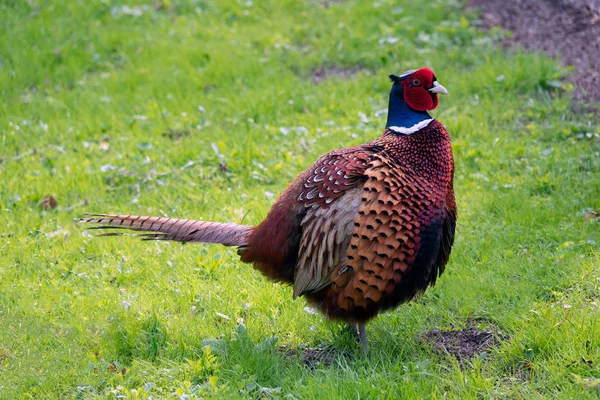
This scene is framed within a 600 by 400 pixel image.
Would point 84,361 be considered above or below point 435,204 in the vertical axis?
below

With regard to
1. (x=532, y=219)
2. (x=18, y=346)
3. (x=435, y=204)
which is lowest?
(x=18, y=346)

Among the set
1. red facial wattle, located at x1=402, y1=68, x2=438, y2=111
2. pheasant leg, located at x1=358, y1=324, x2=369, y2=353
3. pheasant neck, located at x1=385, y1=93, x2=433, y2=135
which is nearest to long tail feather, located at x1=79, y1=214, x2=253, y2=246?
pheasant leg, located at x1=358, y1=324, x2=369, y2=353

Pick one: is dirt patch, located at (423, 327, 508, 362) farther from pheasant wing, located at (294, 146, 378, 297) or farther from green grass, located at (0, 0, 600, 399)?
pheasant wing, located at (294, 146, 378, 297)

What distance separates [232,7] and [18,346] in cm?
570

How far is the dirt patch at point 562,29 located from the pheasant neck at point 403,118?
2671 mm

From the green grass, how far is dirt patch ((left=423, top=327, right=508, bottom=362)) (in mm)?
75

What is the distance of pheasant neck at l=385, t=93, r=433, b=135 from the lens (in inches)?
151

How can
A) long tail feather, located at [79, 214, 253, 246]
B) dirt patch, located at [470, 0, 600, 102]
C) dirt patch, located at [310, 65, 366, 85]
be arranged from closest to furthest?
long tail feather, located at [79, 214, 253, 246] < dirt patch, located at [470, 0, 600, 102] < dirt patch, located at [310, 65, 366, 85]

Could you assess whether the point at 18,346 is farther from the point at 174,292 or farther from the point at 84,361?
the point at 174,292

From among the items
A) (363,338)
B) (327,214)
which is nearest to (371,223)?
(327,214)

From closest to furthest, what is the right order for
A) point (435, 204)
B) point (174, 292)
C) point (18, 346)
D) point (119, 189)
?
1. point (435, 204)
2. point (18, 346)
3. point (174, 292)
4. point (119, 189)

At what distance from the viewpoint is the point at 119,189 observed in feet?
18.7

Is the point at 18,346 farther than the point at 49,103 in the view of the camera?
No

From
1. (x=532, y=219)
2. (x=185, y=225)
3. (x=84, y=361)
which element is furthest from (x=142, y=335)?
(x=532, y=219)
